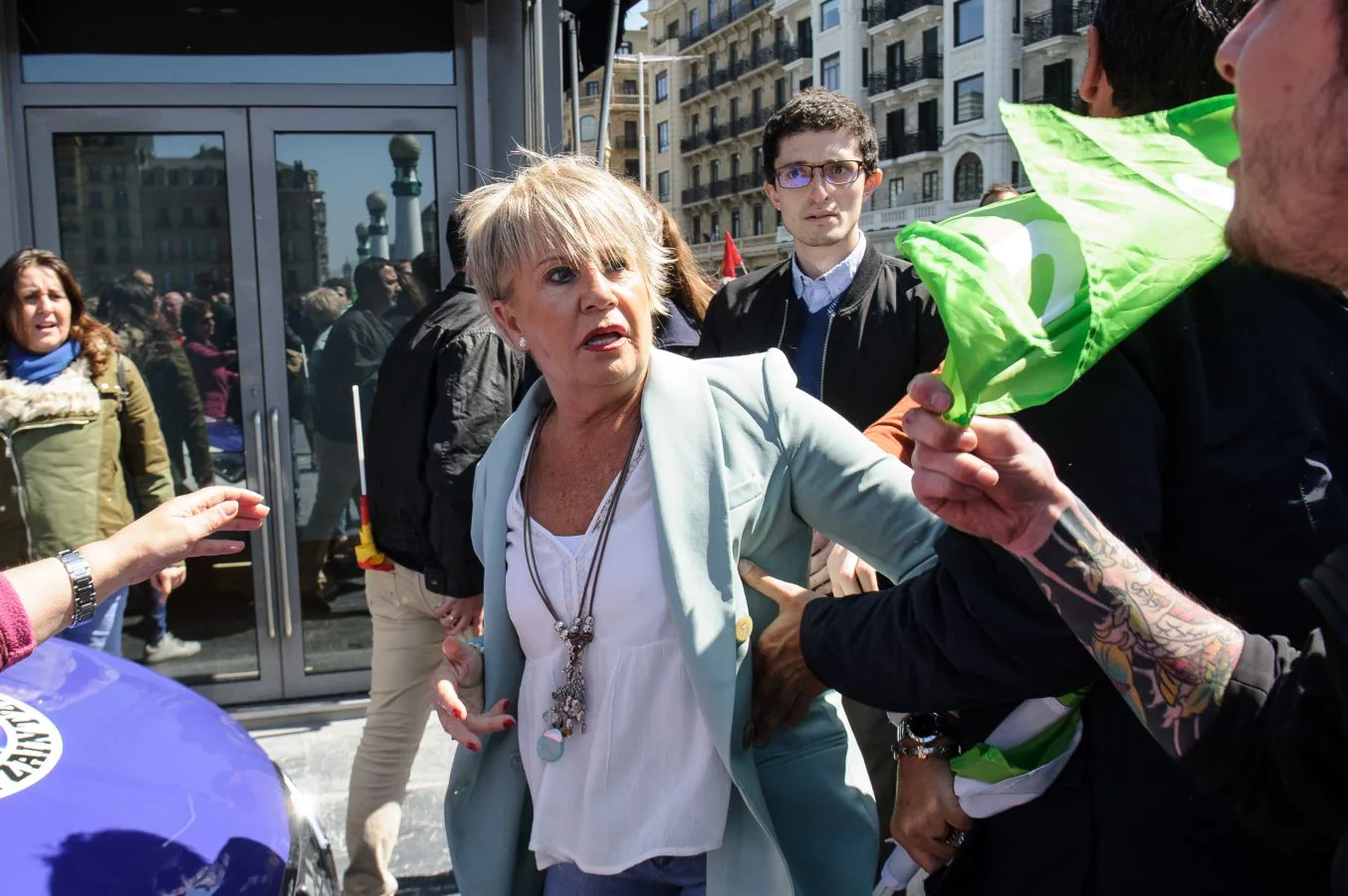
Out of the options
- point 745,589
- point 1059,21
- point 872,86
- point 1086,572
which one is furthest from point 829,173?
point 872,86

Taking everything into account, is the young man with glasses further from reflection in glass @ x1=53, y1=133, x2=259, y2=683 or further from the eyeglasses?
reflection in glass @ x1=53, y1=133, x2=259, y2=683

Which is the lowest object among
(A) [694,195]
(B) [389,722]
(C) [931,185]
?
(B) [389,722]

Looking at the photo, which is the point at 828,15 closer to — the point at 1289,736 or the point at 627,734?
the point at 627,734

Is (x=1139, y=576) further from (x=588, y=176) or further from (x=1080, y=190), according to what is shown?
(x=588, y=176)

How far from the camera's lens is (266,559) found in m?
4.87

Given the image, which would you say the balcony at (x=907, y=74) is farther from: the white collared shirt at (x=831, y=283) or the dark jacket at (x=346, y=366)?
the white collared shirt at (x=831, y=283)

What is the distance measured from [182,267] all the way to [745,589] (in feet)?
12.4

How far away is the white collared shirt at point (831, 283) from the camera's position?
10.3 feet

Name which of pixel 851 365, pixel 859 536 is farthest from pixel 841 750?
pixel 851 365

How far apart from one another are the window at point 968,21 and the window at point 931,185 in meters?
5.26

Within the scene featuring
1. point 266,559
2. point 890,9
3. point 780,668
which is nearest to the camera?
point 780,668

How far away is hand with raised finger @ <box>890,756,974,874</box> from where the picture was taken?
149 cm

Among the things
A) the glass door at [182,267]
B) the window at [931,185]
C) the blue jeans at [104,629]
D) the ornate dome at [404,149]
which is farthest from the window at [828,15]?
the blue jeans at [104,629]

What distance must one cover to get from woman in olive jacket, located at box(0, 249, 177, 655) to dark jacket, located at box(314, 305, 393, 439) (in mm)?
879
